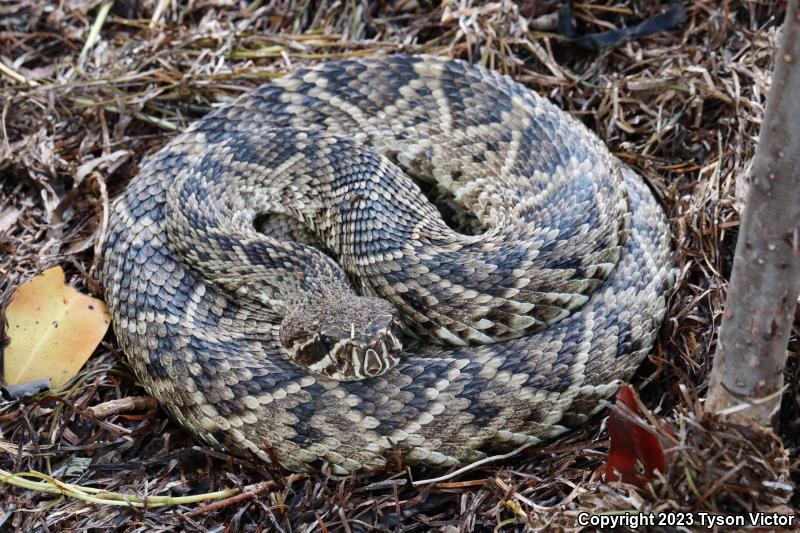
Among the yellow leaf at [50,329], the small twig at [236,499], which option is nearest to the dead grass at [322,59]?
the small twig at [236,499]

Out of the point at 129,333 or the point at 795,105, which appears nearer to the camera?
the point at 795,105

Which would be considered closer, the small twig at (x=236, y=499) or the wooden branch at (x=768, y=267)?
the wooden branch at (x=768, y=267)

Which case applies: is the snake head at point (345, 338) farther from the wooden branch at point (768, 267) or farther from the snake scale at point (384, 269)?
the wooden branch at point (768, 267)

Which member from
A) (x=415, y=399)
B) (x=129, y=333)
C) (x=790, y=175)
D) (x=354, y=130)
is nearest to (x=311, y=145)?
(x=354, y=130)

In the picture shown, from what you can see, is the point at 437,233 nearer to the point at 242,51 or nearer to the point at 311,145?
the point at 311,145

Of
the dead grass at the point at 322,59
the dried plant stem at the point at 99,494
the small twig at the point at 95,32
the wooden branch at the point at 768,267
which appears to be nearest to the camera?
the wooden branch at the point at 768,267

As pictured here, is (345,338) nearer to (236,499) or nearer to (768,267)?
(236,499)

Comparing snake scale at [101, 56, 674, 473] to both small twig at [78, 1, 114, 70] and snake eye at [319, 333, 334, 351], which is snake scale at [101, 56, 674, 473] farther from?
small twig at [78, 1, 114, 70]

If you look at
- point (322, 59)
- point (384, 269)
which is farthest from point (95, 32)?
point (384, 269)
